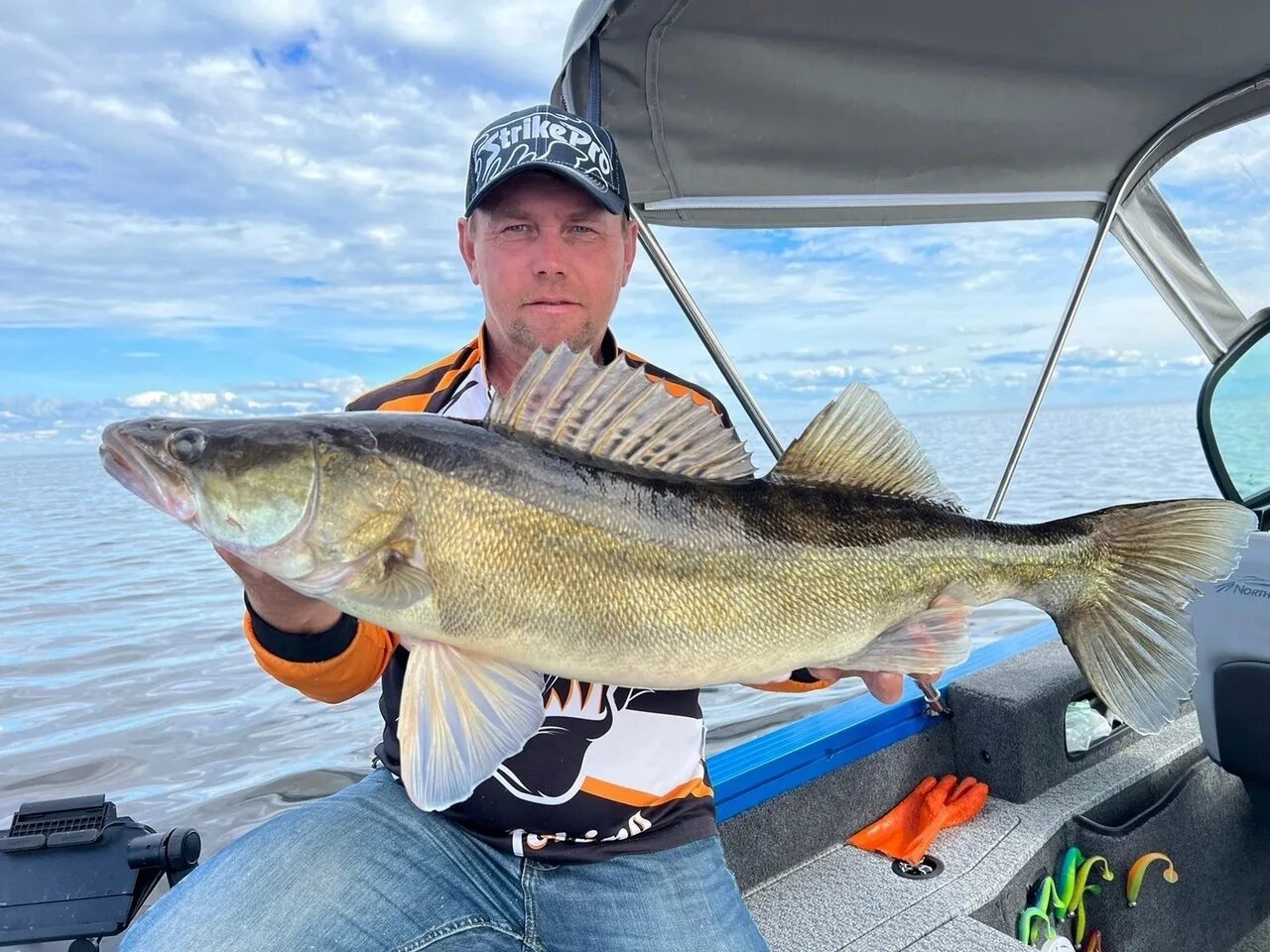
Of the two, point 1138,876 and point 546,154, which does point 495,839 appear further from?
point 1138,876

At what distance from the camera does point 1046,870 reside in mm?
2891

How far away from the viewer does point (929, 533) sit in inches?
78.0

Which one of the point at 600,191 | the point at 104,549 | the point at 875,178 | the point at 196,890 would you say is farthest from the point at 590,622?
the point at 104,549

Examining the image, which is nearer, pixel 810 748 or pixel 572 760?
pixel 572 760

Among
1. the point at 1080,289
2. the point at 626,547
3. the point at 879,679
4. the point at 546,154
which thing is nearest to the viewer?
the point at 626,547

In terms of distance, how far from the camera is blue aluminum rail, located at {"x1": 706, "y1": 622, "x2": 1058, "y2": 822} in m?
2.69

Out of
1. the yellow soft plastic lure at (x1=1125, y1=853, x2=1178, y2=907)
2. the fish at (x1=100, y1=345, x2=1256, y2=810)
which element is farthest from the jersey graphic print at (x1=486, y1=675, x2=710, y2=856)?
the yellow soft plastic lure at (x1=1125, y1=853, x2=1178, y2=907)

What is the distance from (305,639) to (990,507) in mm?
3247

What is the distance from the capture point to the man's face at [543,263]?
94.5 inches

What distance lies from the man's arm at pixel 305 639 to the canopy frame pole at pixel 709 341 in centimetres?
221

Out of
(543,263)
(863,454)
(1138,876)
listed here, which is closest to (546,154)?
(543,263)

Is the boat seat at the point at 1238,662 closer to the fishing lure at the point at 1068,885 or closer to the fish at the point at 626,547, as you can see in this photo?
the fishing lure at the point at 1068,885

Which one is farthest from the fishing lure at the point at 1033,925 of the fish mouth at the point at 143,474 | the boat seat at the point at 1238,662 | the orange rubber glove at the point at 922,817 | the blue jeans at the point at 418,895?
the fish mouth at the point at 143,474

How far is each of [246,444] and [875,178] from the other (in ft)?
10.2
